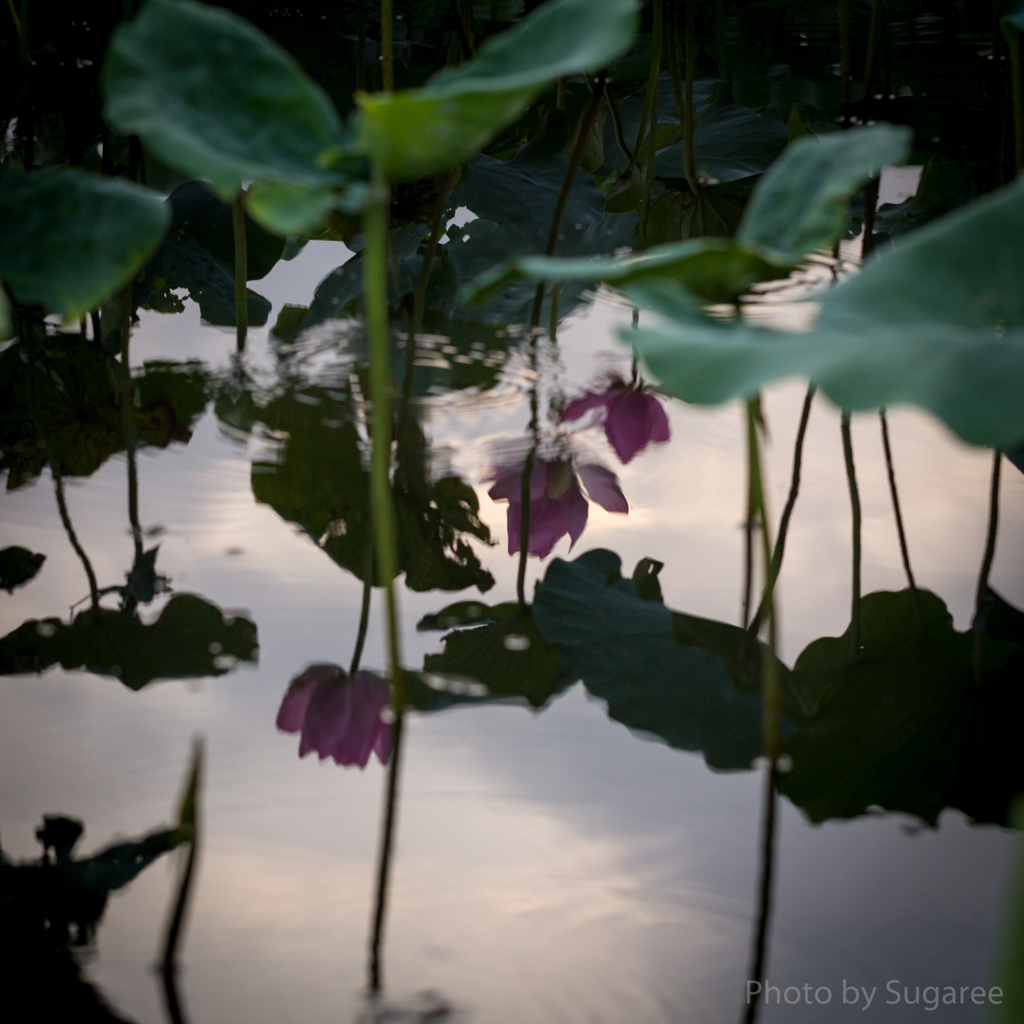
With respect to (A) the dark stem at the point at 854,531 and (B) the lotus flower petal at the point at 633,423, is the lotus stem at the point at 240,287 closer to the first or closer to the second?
(B) the lotus flower petal at the point at 633,423

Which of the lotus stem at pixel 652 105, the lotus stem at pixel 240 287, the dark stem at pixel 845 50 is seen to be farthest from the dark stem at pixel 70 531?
the dark stem at pixel 845 50

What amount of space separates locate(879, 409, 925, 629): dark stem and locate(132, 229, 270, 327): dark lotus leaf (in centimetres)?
51

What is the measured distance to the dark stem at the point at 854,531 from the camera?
0.47m

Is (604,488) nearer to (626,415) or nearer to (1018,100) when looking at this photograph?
(626,415)

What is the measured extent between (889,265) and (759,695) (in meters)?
0.19

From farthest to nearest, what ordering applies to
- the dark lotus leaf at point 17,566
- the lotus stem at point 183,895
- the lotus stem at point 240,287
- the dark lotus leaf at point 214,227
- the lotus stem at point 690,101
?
the dark lotus leaf at point 214,227
the lotus stem at point 690,101
the lotus stem at point 240,287
the dark lotus leaf at point 17,566
the lotus stem at point 183,895

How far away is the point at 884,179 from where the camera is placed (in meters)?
1.23

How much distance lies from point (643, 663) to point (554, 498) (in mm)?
147

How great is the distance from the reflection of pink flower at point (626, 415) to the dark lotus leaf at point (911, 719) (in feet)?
0.68

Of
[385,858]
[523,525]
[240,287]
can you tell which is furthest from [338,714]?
[240,287]

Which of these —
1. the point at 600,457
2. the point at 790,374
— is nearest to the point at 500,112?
the point at 790,374

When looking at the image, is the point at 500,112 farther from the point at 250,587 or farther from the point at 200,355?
the point at 200,355

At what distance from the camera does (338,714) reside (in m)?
0.39

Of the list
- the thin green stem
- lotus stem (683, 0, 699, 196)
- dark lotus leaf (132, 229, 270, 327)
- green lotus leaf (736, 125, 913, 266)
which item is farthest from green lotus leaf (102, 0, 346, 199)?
lotus stem (683, 0, 699, 196)
